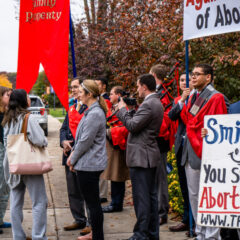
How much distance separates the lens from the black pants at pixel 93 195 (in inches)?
179

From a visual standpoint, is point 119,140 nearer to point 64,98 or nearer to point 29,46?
point 64,98

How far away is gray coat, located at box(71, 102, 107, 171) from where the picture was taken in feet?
14.8

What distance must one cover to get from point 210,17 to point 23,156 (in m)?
2.49

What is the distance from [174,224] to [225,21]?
2804mm

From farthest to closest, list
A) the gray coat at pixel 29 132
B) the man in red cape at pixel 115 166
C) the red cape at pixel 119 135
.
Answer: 1. the man in red cape at pixel 115 166
2. the red cape at pixel 119 135
3. the gray coat at pixel 29 132

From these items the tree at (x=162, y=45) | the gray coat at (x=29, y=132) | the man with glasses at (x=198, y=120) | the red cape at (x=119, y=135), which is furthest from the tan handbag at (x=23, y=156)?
the tree at (x=162, y=45)

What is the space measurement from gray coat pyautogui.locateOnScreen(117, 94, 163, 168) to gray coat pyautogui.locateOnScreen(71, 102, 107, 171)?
0.32 meters

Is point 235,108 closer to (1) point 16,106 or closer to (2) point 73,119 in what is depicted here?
(2) point 73,119

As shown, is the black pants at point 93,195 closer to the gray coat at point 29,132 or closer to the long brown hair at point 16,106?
the gray coat at point 29,132

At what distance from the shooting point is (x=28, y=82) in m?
5.60

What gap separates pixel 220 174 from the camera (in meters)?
4.11

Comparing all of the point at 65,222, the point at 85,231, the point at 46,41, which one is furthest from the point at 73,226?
the point at 46,41

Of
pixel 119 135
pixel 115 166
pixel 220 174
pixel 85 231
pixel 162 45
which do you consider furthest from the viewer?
pixel 162 45

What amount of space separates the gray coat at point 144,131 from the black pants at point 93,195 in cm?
47
